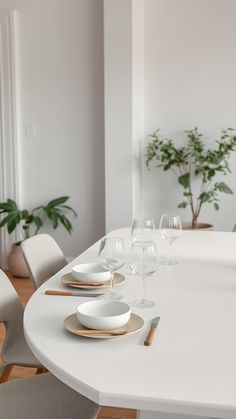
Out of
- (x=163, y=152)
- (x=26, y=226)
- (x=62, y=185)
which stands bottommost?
(x=26, y=226)

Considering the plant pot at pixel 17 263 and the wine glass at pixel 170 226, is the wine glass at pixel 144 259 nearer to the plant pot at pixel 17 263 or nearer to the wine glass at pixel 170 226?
the wine glass at pixel 170 226

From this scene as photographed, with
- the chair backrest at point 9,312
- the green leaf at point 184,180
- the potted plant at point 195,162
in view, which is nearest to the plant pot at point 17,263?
the potted plant at point 195,162

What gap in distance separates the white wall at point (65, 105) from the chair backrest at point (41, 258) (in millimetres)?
2211

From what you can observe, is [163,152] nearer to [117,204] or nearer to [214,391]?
[117,204]

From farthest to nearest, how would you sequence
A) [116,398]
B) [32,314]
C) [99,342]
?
[32,314] → [99,342] → [116,398]

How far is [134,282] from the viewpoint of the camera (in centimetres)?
185

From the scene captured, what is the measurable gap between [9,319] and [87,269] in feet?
1.23

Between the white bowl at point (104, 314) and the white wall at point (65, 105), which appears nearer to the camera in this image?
the white bowl at point (104, 314)

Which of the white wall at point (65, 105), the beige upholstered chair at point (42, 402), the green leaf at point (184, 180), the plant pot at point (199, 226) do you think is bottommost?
the beige upholstered chair at point (42, 402)

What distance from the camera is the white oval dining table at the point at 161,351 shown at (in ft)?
3.38

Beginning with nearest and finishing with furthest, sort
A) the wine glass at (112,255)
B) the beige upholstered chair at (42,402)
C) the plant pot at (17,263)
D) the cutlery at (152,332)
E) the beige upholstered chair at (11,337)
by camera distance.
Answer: the cutlery at (152,332), the beige upholstered chair at (42,402), the wine glass at (112,255), the beige upholstered chair at (11,337), the plant pot at (17,263)

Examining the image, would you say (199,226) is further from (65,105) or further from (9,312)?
(9,312)

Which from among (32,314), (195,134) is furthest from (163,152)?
(32,314)

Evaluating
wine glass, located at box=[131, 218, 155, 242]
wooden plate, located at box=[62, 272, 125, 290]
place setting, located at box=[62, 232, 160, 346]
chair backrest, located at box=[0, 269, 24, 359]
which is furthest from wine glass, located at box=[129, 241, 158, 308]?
chair backrest, located at box=[0, 269, 24, 359]
